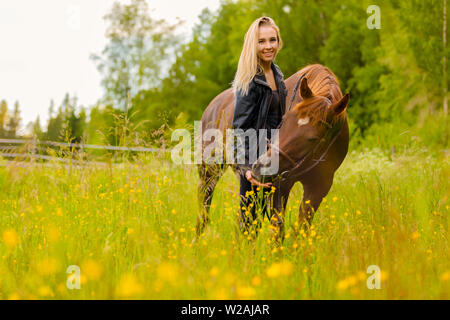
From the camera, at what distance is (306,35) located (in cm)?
1889

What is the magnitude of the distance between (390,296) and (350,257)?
419mm

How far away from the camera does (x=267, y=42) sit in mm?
3467

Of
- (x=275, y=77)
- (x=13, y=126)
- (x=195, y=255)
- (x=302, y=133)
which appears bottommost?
(x=195, y=255)

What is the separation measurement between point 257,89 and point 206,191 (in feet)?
5.06

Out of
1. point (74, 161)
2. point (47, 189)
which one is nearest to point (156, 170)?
point (74, 161)

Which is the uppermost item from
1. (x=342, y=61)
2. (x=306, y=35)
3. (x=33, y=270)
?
(x=306, y=35)

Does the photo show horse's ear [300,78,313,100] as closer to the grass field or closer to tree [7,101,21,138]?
the grass field

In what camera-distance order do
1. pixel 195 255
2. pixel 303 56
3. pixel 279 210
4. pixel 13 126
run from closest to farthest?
pixel 195 255, pixel 279 210, pixel 13 126, pixel 303 56

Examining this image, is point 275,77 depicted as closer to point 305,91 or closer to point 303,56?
point 305,91

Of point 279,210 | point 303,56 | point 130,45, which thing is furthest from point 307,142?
point 130,45

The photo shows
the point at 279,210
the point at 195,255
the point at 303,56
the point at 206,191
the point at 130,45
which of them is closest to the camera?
the point at 195,255

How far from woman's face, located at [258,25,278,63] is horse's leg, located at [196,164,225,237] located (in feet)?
3.43

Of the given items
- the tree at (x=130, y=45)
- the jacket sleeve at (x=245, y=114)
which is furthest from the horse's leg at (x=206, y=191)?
the tree at (x=130, y=45)
